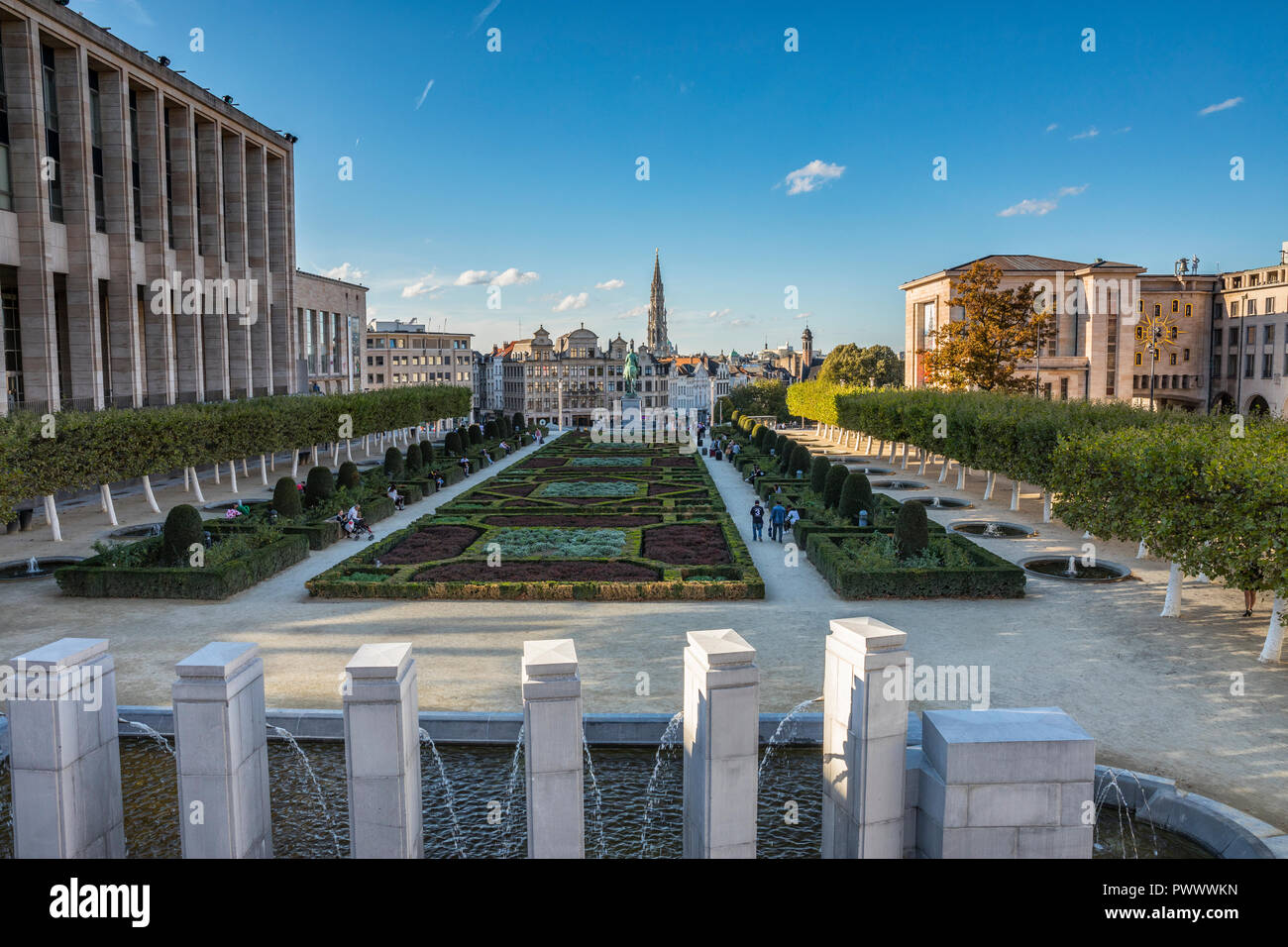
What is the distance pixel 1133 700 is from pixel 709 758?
9815 millimetres

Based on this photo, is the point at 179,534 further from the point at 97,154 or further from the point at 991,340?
the point at 991,340

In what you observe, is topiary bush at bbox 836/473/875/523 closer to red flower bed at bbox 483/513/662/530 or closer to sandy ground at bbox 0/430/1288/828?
red flower bed at bbox 483/513/662/530

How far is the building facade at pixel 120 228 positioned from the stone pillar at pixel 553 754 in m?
39.4

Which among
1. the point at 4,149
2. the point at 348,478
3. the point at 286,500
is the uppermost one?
the point at 4,149

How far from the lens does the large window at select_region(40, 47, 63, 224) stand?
42.6 meters

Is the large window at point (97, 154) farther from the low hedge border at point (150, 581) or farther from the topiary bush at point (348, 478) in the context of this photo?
the low hedge border at point (150, 581)

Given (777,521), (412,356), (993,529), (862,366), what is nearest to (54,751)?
(777,521)

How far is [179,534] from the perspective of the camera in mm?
24203

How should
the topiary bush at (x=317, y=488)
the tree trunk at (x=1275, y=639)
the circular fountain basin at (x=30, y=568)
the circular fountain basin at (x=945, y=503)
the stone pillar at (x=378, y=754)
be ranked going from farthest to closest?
the circular fountain basin at (x=945, y=503), the topiary bush at (x=317, y=488), the circular fountain basin at (x=30, y=568), the tree trunk at (x=1275, y=639), the stone pillar at (x=378, y=754)

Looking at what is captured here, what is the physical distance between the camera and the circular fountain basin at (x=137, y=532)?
104 ft

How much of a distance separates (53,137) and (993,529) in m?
45.8

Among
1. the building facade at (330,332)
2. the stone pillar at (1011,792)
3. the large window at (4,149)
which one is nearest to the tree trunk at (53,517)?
the large window at (4,149)

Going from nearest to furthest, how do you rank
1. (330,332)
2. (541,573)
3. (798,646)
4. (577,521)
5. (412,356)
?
(798,646)
(541,573)
(577,521)
(330,332)
(412,356)

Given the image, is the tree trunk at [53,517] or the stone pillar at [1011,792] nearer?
the stone pillar at [1011,792]
